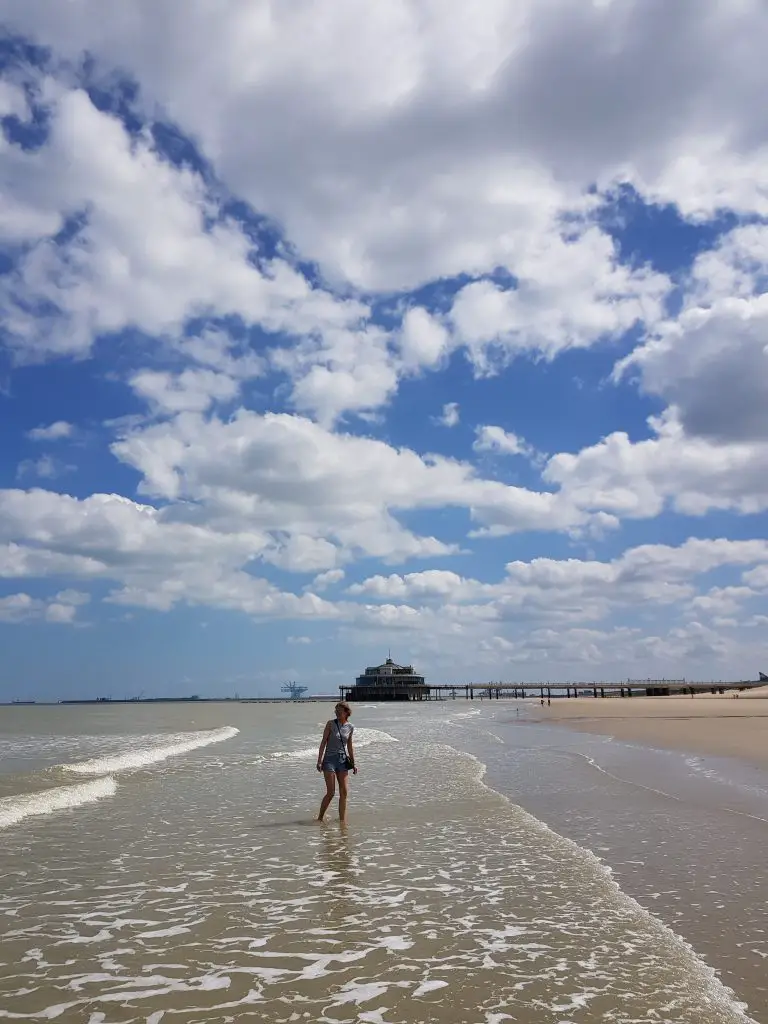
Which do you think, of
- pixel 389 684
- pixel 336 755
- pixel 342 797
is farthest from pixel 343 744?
pixel 389 684

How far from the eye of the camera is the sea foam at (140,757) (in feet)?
85.5

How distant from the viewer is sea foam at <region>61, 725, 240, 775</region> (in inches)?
1026

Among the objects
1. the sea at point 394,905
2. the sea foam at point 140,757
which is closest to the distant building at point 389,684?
the sea foam at point 140,757

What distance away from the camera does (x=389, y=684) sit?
166250 millimetres

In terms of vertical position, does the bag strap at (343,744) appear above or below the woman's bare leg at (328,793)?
above

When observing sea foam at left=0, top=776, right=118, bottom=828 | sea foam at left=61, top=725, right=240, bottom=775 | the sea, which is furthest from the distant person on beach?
sea foam at left=61, top=725, right=240, bottom=775

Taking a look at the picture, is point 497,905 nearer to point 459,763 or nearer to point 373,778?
point 373,778

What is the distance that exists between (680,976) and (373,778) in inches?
607

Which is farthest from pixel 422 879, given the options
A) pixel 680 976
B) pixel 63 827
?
pixel 63 827

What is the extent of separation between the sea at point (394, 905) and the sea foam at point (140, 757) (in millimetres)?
7480

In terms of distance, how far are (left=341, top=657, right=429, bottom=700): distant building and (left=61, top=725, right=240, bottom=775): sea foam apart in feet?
407

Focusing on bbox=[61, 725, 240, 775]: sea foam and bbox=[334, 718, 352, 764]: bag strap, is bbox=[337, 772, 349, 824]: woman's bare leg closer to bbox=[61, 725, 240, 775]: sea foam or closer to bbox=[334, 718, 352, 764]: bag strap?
bbox=[334, 718, 352, 764]: bag strap

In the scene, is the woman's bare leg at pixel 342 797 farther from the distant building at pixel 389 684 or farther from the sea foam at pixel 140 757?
→ the distant building at pixel 389 684

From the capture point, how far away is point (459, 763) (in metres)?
24.9
